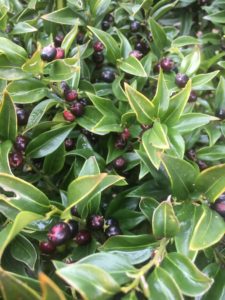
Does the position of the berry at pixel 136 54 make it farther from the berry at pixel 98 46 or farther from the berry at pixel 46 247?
the berry at pixel 46 247

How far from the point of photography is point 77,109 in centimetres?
119

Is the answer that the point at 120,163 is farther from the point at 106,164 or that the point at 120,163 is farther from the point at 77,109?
the point at 77,109

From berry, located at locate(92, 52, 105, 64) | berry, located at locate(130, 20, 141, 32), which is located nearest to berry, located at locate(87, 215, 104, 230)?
berry, located at locate(92, 52, 105, 64)

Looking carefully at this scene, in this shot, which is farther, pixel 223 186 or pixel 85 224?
pixel 85 224

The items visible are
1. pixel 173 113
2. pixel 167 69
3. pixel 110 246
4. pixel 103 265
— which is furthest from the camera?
pixel 167 69

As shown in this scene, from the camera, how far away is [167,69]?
1328 millimetres

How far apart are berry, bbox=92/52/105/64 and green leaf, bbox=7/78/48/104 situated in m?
0.28

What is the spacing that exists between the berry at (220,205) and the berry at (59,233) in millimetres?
320

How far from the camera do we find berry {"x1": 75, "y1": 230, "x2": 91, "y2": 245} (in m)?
1.01

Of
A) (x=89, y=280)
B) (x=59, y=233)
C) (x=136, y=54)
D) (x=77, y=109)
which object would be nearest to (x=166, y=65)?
(x=136, y=54)

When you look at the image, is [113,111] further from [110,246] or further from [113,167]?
[110,246]

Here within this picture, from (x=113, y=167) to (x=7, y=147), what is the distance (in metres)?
0.30

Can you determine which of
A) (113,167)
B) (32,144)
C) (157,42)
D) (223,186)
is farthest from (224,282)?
(157,42)

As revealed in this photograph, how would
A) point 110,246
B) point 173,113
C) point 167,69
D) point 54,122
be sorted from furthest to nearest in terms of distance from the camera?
point 167,69
point 54,122
point 173,113
point 110,246
